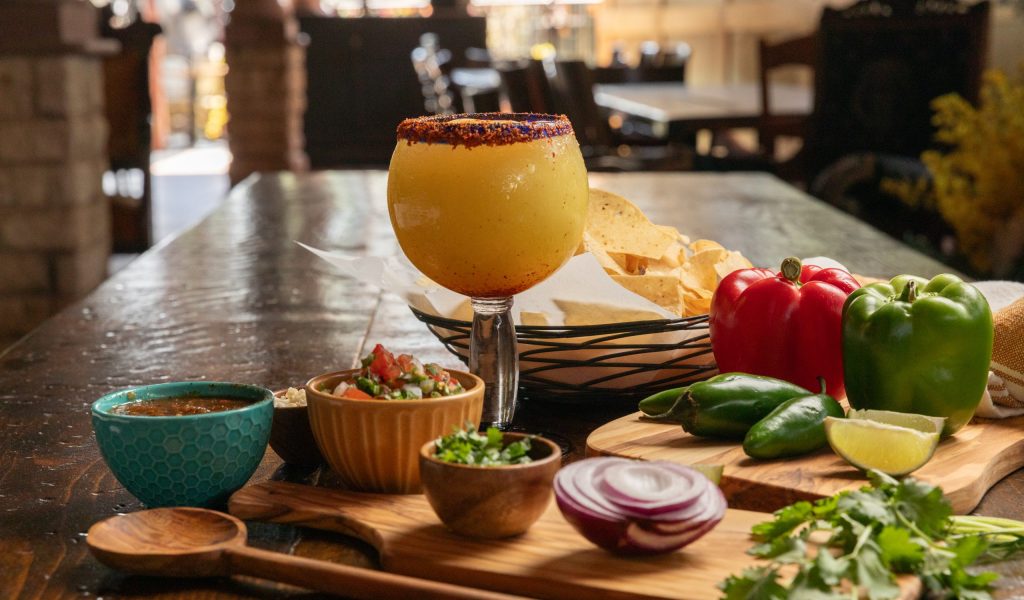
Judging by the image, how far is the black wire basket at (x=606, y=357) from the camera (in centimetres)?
107

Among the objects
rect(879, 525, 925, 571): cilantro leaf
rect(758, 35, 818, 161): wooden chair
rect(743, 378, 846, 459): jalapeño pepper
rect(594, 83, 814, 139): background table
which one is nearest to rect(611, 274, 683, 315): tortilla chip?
rect(743, 378, 846, 459): jalapeño pepper

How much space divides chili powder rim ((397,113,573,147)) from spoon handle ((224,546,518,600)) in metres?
0.39

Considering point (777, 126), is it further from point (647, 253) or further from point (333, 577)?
point (333, 577)

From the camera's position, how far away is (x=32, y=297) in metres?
3.90

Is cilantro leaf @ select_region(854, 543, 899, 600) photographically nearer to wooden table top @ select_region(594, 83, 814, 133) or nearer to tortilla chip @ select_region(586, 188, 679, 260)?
tortilla chip @ select_region(586, 188, 679, 260)

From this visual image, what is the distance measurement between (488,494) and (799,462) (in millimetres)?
301

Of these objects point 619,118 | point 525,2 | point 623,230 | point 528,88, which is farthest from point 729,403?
point 525,2

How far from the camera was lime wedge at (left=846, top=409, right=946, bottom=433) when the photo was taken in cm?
90

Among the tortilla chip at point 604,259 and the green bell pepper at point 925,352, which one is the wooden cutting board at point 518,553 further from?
the tortilla chip at point 604,259

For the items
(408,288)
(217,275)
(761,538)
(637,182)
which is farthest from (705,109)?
(761,538)

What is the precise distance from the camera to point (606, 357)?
1.07m

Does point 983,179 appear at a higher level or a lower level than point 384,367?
lower

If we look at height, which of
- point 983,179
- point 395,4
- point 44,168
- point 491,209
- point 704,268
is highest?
point 395,4

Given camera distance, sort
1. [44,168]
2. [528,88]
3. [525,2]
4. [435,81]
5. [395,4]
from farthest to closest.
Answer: [525,2] → [395,4] → [435,81] → [528,88] → [44,168]
